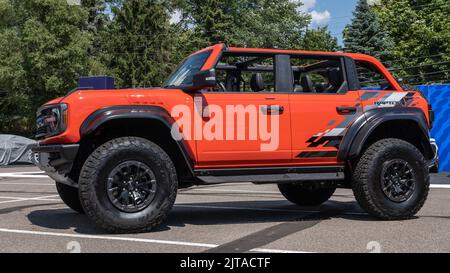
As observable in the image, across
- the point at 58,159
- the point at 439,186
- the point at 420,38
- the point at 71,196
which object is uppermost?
the point at 420,38

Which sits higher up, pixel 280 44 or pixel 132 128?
pixel 280 44

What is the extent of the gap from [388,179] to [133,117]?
126 inches

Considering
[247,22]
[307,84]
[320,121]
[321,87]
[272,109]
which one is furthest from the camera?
[247,22]

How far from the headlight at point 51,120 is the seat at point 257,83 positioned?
230 centimetres

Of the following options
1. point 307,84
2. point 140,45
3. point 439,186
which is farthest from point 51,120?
point 140,45

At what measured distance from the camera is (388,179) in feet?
21.7

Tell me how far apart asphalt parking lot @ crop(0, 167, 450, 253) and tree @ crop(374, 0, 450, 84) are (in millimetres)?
39349

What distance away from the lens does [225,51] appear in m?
6.49

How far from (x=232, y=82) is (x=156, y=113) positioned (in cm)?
159

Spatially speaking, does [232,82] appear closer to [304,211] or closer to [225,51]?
[225,51]

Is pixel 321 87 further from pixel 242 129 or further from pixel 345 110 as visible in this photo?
pixel 242 129

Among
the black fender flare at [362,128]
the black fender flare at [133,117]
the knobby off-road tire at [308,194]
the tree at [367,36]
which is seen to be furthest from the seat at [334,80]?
the tree at [367,36]
